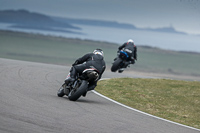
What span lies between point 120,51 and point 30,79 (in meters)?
9.32

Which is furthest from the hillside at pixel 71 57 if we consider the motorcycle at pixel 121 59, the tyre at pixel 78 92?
the tyre at pixel 78 92

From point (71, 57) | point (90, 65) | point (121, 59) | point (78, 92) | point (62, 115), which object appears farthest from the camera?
point (71, 57)

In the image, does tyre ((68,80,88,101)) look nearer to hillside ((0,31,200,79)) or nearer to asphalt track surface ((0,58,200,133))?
asphalt track surface ((0,58,200,133))

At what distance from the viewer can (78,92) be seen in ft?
38.6

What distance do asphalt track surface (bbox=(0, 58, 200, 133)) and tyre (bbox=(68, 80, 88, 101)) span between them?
0.19m

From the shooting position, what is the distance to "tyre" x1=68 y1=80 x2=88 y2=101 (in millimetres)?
11773

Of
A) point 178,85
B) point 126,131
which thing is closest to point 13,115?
point 126,131

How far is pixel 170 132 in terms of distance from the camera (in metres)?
9.71

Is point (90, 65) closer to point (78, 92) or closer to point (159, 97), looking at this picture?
point (78, 92)

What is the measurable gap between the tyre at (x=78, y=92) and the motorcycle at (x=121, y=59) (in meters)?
12.0

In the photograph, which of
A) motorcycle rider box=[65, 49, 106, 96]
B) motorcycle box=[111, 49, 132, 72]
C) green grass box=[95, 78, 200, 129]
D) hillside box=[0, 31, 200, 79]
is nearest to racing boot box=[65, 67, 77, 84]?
motorcycle rider box=[65, 49, 106, 96]

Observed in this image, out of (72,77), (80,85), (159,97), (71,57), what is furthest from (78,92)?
(71,57)

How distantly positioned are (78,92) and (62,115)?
231 centimetres

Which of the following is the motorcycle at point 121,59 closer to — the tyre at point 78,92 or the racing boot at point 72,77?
the racing boot at point 72,77
